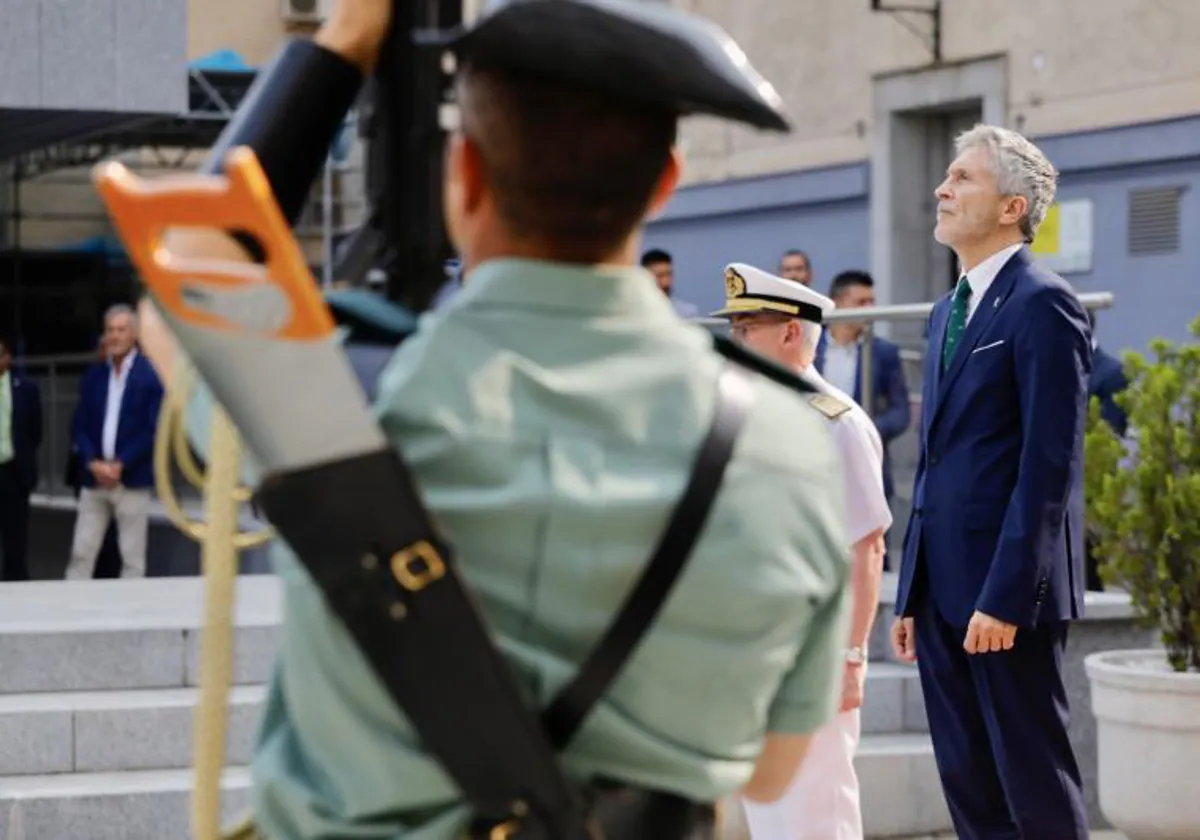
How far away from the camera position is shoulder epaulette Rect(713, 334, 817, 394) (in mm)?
2357

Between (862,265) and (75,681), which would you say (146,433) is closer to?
(75,681)

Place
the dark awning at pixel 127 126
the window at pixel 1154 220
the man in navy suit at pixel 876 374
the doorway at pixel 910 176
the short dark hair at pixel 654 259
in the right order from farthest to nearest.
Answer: the doorway at pixel 910 176 → the window at pixel 1154 220 → the short dark hair at pixel 654 259 → the dark awning at pixel 127 126 → the man in navy suit at pixel 876 374

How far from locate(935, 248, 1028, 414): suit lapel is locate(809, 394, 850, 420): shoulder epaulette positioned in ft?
0.80

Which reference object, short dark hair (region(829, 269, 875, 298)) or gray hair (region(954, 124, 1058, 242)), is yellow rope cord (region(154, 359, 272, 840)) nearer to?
gray hair (region(954, 124, 1058, 242))

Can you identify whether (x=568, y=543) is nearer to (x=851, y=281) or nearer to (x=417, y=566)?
(x=417, y=566)

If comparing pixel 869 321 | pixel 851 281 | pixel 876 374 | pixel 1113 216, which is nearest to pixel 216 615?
pixel 869 321

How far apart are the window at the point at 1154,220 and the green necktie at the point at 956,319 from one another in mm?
11061

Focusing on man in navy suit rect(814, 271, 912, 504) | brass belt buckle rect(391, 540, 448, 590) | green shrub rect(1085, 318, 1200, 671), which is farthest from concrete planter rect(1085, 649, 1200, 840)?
brass belt buckle rect(391, 540, 448, 590)

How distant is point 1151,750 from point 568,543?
18.8 ft

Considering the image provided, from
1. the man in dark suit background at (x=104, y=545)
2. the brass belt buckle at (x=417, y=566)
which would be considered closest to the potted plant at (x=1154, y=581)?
the brass belt buckle at (x=417, y=566)

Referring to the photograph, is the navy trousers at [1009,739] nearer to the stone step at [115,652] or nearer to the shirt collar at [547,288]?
the stone step at [115,652]

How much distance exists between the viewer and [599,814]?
7.06 ft

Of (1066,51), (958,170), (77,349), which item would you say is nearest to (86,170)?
(77,349)

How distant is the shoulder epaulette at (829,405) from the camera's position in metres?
5.84
